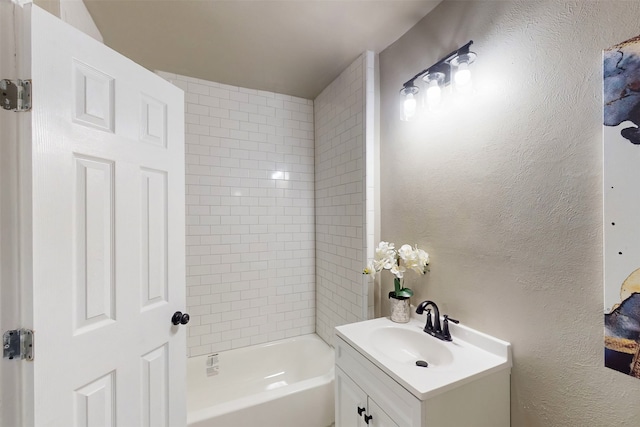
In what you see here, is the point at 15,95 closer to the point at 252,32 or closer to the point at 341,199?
the point at 252,32

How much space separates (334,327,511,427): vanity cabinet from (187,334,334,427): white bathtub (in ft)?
1.82

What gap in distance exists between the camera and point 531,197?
3.45 ft

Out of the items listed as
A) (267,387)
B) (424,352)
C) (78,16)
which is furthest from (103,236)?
(267,387)

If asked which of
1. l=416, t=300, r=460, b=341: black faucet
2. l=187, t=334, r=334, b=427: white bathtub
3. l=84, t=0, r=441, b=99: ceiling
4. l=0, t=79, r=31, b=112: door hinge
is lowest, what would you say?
l=187, t=334, r=334, b=427: white bathtub

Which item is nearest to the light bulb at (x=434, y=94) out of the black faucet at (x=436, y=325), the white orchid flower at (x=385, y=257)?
the white orchid flower at (x=385, y=257)

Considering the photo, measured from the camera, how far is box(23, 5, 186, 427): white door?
2.80 ft

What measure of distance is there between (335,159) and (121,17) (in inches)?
63.1

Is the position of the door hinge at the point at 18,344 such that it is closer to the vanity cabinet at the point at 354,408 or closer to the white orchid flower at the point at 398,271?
the vanity cabinet at the point at 354,408

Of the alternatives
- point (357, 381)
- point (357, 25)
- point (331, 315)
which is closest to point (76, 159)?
point (357, 381)

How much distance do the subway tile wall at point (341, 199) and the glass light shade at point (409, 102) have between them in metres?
0.36

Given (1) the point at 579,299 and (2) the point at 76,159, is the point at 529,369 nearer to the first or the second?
(1) the point at 579,299

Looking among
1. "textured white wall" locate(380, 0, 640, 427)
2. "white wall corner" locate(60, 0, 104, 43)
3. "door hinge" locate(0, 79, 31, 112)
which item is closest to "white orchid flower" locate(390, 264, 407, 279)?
"textured white wall" locate(380, 0, 640, 427)

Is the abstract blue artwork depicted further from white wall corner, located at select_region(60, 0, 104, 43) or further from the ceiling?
white wall corner, located at select_region(60, 0, 104, 43)

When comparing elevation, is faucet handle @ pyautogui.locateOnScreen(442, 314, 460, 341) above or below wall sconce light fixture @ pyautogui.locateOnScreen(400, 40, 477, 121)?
below
